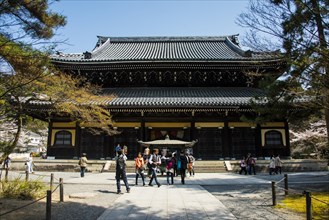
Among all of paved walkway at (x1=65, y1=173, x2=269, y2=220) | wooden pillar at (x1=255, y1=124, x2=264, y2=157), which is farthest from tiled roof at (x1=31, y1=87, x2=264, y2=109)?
paved walkway at (x1=65, y1=173, x2=269, y2=220)

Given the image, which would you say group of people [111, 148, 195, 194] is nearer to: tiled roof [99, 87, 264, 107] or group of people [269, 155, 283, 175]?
tiled roof [99, 87, 264, 107]

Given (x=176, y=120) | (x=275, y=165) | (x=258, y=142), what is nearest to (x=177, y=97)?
(x=176, y=120)

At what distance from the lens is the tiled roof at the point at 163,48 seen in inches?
1041

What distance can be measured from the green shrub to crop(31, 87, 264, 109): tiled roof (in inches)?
349

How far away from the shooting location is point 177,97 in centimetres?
2188

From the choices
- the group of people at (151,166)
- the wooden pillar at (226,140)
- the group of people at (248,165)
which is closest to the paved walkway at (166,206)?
the group of people at (151,166)

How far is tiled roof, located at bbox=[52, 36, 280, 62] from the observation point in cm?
2645

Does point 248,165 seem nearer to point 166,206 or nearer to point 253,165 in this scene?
point 253,165

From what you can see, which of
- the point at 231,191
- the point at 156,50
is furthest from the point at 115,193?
the point at 156,50

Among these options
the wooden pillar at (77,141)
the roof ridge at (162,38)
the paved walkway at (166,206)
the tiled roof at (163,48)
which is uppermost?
the roof ridge at (162,38)

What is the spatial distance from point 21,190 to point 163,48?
2342cm

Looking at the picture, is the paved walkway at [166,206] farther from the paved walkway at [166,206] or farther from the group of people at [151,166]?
the group of people at [151,166]

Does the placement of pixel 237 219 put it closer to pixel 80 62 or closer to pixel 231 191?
pixel 231 191

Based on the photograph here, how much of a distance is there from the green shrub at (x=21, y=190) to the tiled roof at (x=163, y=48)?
14.0 metres
